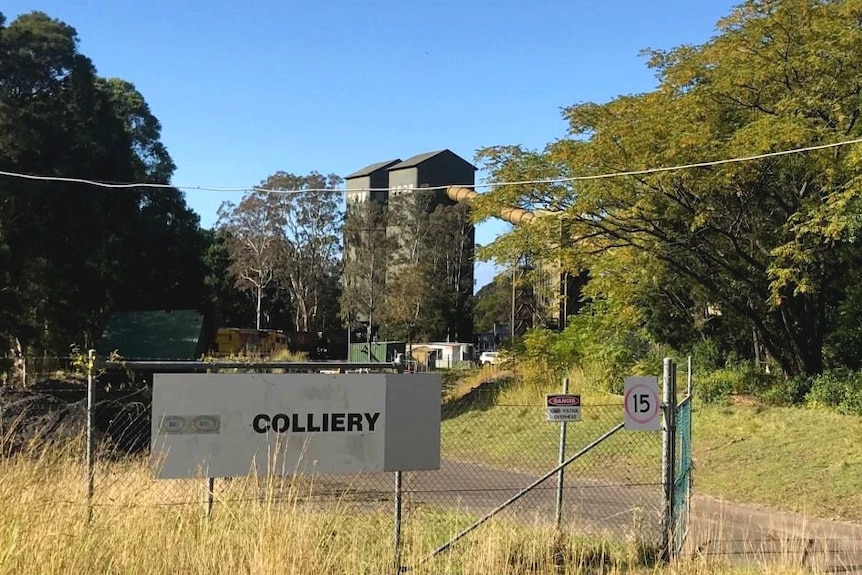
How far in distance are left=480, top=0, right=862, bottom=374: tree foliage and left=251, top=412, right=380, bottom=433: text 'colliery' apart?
11.1 m

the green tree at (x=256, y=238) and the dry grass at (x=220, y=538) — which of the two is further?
the green tree at (x=256, y=238)

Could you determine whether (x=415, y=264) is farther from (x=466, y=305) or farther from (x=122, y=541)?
(x=122, y=541)

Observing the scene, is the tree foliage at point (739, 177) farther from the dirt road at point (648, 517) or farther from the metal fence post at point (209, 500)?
the metal fence post at point (209, 500)

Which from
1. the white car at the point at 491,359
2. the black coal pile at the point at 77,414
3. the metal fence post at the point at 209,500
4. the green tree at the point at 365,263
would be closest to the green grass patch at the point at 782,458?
the metal fence post at the point at 209,500

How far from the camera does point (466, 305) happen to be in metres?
61.6

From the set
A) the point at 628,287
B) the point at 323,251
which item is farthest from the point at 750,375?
the point at 323,251

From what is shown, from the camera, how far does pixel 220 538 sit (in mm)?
5070

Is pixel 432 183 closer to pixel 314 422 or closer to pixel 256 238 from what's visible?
pixel 256 238

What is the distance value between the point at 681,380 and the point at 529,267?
5.08 m

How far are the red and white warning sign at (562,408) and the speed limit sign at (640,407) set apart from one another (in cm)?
123

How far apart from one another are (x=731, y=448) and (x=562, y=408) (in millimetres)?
8326

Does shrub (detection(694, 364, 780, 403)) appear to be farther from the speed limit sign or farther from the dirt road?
the speed limit sign

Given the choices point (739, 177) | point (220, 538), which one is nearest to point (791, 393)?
point (739, 177)

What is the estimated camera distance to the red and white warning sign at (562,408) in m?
7.49
